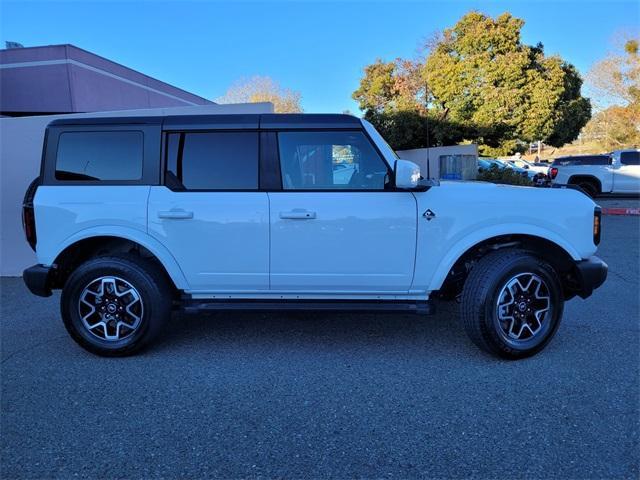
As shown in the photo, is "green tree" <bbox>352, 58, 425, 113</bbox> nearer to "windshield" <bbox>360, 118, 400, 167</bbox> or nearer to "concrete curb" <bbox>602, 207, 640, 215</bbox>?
"concrete curb" <bbox>602, 207, 640, 215</bbox>

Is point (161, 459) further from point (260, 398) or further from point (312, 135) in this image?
point (312, 135)

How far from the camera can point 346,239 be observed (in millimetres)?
3773

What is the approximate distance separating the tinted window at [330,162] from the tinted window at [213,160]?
29cm

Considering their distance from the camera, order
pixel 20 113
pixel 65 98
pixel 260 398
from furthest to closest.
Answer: pixel 20 113
pixel 65 98
pixel 260 398

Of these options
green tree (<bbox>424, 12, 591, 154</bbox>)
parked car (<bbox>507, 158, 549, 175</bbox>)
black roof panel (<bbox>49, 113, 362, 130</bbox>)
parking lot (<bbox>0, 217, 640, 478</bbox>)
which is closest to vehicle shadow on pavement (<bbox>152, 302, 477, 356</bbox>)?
parking lot (<bbox>0, 217, 640, 478</bbox>)

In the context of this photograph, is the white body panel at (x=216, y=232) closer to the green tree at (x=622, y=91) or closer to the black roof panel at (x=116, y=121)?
the black roof panel at (x=116, y=121)

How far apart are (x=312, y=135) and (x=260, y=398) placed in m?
2.14

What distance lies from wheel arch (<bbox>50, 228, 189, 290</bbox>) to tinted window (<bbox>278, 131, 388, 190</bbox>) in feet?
3.89

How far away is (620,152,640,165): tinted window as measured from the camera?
1655 centimetres

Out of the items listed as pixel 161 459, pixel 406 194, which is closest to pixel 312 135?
pixel 406 194

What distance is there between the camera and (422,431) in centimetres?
283

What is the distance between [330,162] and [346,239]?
26.7 inches

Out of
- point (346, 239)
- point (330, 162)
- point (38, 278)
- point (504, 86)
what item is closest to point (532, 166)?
point (504, 86)

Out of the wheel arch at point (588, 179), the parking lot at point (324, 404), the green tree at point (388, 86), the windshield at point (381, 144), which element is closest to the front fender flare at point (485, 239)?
the parking lot at point (324, 404)
